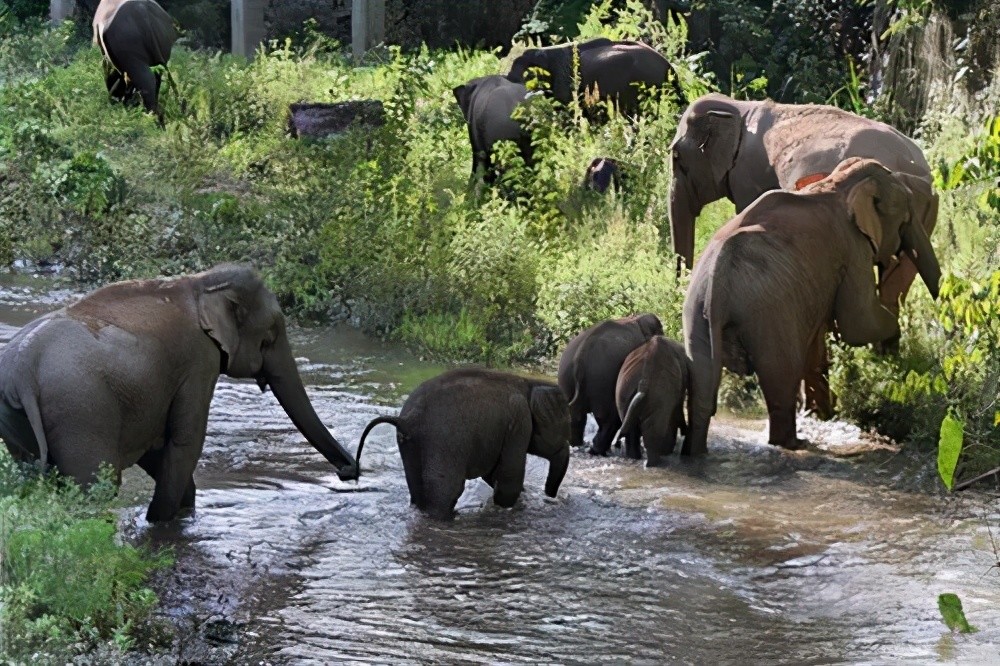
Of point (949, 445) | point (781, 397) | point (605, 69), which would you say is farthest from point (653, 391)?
point (605, 69)

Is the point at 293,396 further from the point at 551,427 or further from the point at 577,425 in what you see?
the point at 577,425

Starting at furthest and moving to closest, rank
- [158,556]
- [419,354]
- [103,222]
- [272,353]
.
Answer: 1. [103,222]
2. [419,354]
3. [272,353]
4. [158,556]

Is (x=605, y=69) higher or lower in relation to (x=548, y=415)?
higher

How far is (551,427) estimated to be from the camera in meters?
8.97

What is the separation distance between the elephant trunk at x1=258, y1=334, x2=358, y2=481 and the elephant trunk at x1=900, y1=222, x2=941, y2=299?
3.87 meters

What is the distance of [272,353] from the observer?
8773 mm

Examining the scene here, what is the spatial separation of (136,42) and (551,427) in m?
12.6

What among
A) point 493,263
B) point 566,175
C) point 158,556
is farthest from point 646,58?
point 158,556

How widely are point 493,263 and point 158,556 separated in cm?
721

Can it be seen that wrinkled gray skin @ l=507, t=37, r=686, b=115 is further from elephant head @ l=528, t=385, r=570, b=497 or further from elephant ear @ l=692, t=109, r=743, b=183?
elephant head @ l=528, t=385, r=570, b=497

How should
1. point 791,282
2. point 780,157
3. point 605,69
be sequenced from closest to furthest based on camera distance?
point 791,282, point 780,157, point 605,69

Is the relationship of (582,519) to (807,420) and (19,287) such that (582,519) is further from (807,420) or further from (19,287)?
(19,287)

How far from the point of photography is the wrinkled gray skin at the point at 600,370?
1023cm

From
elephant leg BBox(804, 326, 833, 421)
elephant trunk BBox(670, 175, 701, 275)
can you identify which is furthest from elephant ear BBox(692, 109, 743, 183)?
elephant leg BBox(804, 326, 833, 421)
